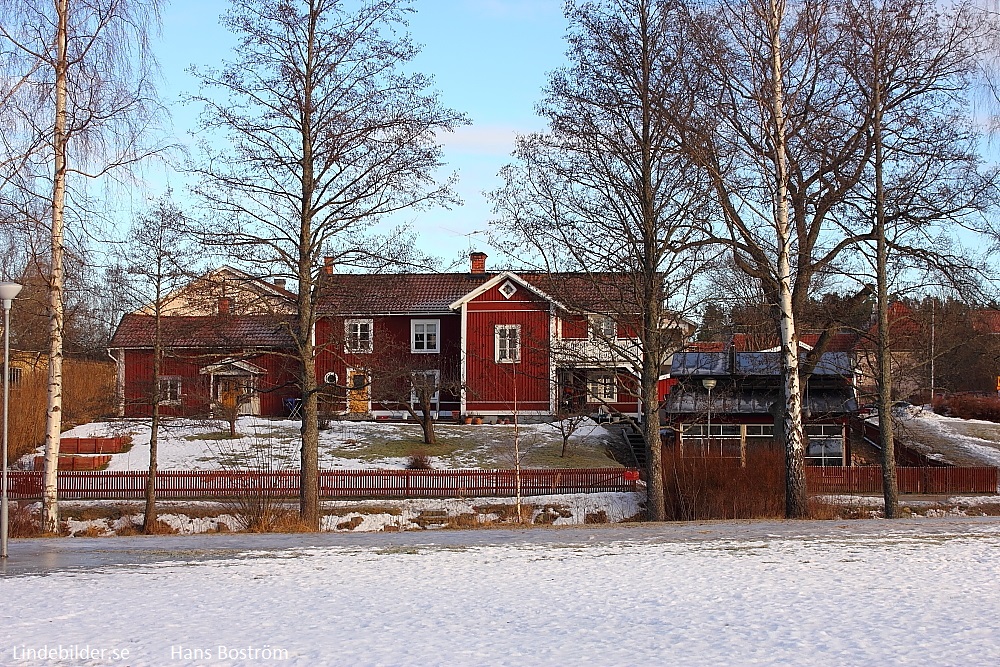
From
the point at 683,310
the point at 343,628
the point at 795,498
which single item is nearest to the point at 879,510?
the point at 795,498

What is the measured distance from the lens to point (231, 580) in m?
11.3

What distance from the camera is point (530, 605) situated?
973 cm

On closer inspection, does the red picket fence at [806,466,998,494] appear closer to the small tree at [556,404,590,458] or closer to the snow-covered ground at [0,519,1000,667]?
the small tree at [556,404,590,458]

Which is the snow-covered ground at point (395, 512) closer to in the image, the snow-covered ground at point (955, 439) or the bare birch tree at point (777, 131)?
the bare birch tree at point (777, 131)

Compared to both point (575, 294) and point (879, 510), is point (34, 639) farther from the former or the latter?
point (879, 510)

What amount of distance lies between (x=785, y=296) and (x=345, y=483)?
1355cm

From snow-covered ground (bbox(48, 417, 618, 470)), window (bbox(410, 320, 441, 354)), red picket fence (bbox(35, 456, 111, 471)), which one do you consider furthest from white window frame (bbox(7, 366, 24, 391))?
window (bbox(410, 320, 441, 354))

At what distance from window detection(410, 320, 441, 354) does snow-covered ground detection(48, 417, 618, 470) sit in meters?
4.40

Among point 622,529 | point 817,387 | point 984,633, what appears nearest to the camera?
point 984,633

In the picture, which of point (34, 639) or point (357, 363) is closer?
point (34, 639)

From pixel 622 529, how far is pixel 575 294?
19.5 feet

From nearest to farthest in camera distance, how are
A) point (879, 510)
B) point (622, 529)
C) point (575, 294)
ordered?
point (622, 529) → point (575, 294) → point (879, 510)

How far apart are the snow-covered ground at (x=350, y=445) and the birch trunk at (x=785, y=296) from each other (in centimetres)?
1548

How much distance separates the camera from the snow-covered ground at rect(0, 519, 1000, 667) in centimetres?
779
